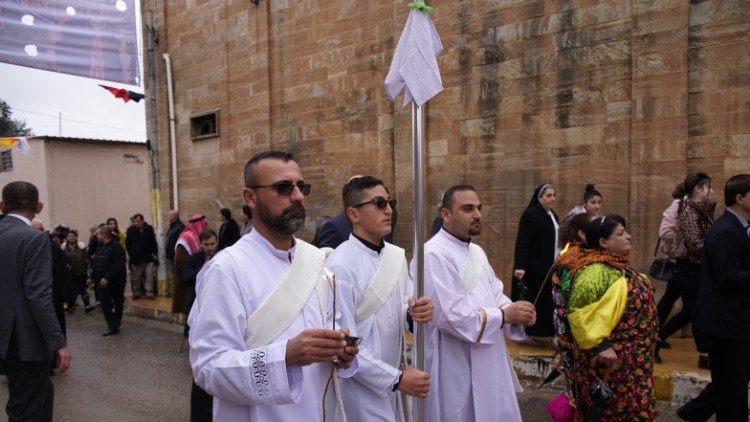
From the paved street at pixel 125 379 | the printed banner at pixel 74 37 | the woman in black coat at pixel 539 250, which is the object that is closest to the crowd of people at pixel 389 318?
the paved street at pixel 125 379

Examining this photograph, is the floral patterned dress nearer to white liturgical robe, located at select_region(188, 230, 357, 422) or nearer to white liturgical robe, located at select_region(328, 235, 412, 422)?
white liturgical robe, located at select_region(328, 235, 412, 422)

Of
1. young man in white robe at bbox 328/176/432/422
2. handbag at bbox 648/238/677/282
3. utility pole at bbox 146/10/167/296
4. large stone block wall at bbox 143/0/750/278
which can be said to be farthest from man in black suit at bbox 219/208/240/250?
young man in white robe at bbox 328/176/432/422

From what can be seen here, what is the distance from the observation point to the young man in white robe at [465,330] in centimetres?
335

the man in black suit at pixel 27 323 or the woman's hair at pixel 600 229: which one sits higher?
the woman's hair at pixel 600 229

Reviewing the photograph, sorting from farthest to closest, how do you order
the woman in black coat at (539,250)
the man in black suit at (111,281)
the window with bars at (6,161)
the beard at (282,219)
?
the window with bars at (6,161), the man in black suit at (111,281), the woman in black coat at (539,250), the beard at (282,219)

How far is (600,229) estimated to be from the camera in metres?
3.55

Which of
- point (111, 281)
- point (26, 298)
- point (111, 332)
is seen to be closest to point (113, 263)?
point (111, 281)

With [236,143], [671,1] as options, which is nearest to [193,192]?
[236,143]

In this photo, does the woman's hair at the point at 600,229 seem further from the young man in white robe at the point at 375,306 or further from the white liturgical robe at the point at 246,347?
the white liturgical robe at the point at 246,347

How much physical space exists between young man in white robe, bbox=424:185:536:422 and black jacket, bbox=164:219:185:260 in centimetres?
875

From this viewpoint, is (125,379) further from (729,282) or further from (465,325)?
(729,282)

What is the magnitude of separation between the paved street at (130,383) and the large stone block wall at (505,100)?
2671 millimetres

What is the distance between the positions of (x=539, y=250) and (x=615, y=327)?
2.85 meters

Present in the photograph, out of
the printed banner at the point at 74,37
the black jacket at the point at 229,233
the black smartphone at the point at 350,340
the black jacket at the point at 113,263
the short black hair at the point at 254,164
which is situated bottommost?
the black jacket at the point at 113,263
